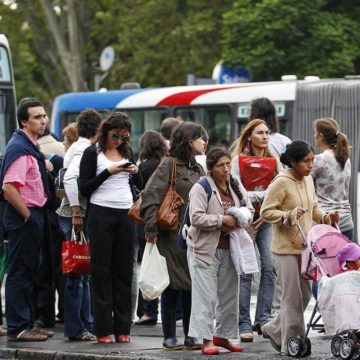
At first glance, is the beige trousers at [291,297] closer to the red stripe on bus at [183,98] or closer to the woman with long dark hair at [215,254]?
the woman with long dark hair at [215,254]

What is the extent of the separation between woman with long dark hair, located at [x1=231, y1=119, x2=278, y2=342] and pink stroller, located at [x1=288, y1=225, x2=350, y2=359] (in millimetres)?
1410

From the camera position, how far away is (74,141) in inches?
539

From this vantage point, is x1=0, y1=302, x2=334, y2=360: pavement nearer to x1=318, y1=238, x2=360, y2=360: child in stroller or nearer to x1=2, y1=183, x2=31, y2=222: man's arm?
x1=318, y1=238, x2=360, y2=360: child in stroller

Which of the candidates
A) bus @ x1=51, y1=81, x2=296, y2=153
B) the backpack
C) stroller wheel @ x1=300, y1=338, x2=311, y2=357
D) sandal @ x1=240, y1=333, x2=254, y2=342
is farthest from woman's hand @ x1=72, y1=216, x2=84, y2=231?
bus @ x1=51, y1=81, x2=296, y2=153

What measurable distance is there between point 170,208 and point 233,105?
1284 centimetres

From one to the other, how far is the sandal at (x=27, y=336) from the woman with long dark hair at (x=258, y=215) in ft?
5.54

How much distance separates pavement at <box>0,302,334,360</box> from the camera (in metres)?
11.0

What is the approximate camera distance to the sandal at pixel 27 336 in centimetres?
1233

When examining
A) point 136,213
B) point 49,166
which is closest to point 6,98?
point 49,166

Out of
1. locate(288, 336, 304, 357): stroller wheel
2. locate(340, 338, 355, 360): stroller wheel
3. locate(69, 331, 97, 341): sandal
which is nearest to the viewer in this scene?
locate(340, 338, 355, 360): stroller wheel

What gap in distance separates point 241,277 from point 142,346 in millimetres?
1184

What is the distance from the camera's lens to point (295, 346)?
1078 centimetres

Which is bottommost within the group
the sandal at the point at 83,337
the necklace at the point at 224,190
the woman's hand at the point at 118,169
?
the sandal at the point at 83,337

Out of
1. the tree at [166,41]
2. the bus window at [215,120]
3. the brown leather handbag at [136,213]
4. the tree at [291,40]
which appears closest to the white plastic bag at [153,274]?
the brown leather handbag at [136,213]
